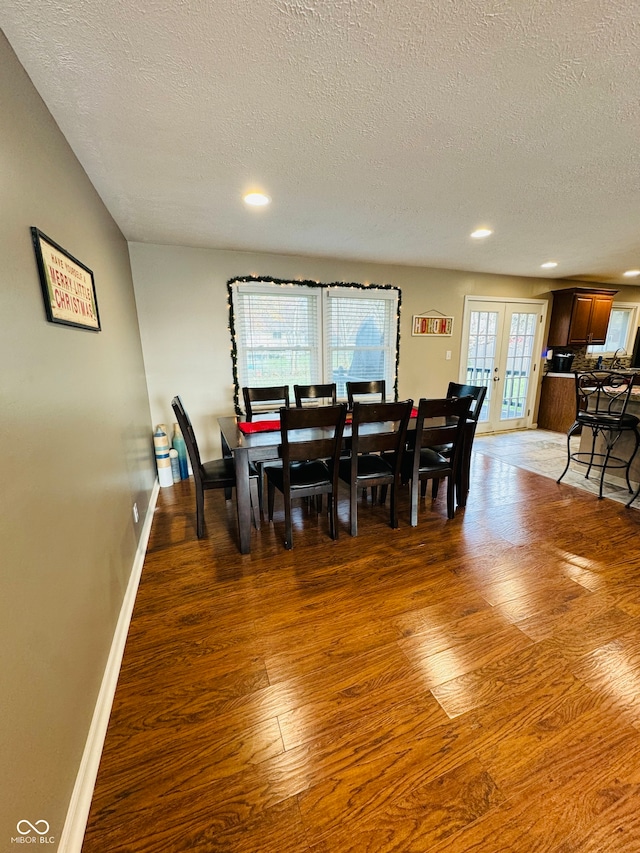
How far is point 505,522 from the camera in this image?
2705mm

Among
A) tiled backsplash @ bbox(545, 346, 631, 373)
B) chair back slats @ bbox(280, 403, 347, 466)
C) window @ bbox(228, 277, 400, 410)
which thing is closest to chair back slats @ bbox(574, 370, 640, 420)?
window @ bbox(228, 277, 400, 410)

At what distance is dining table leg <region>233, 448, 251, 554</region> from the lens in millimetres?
2207

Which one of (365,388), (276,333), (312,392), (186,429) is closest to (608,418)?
(365,388)

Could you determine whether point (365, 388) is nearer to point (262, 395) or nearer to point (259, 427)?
point (262, 395)

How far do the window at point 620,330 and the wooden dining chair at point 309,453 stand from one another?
6082 mm

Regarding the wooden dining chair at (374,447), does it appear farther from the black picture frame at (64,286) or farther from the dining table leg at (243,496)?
the black picture frame at (64,286)

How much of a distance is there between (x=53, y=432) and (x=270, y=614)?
4.45 ft

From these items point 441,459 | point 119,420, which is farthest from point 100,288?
point 441,459

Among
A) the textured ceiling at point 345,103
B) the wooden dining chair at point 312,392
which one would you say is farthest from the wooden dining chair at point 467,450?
the textured ceiling at point 345,103

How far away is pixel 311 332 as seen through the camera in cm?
410

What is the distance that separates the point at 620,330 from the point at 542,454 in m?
3.82

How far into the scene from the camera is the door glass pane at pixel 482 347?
5.06m

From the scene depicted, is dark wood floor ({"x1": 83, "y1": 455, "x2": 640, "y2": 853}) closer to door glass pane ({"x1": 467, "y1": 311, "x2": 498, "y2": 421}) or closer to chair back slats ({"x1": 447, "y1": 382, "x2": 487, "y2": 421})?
chair back slats ({"x1": 447, "y1": 382, "x2": 487, "y2": 421})

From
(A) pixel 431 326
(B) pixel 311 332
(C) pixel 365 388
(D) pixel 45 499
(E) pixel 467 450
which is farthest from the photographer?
(A) pixel 431 326
